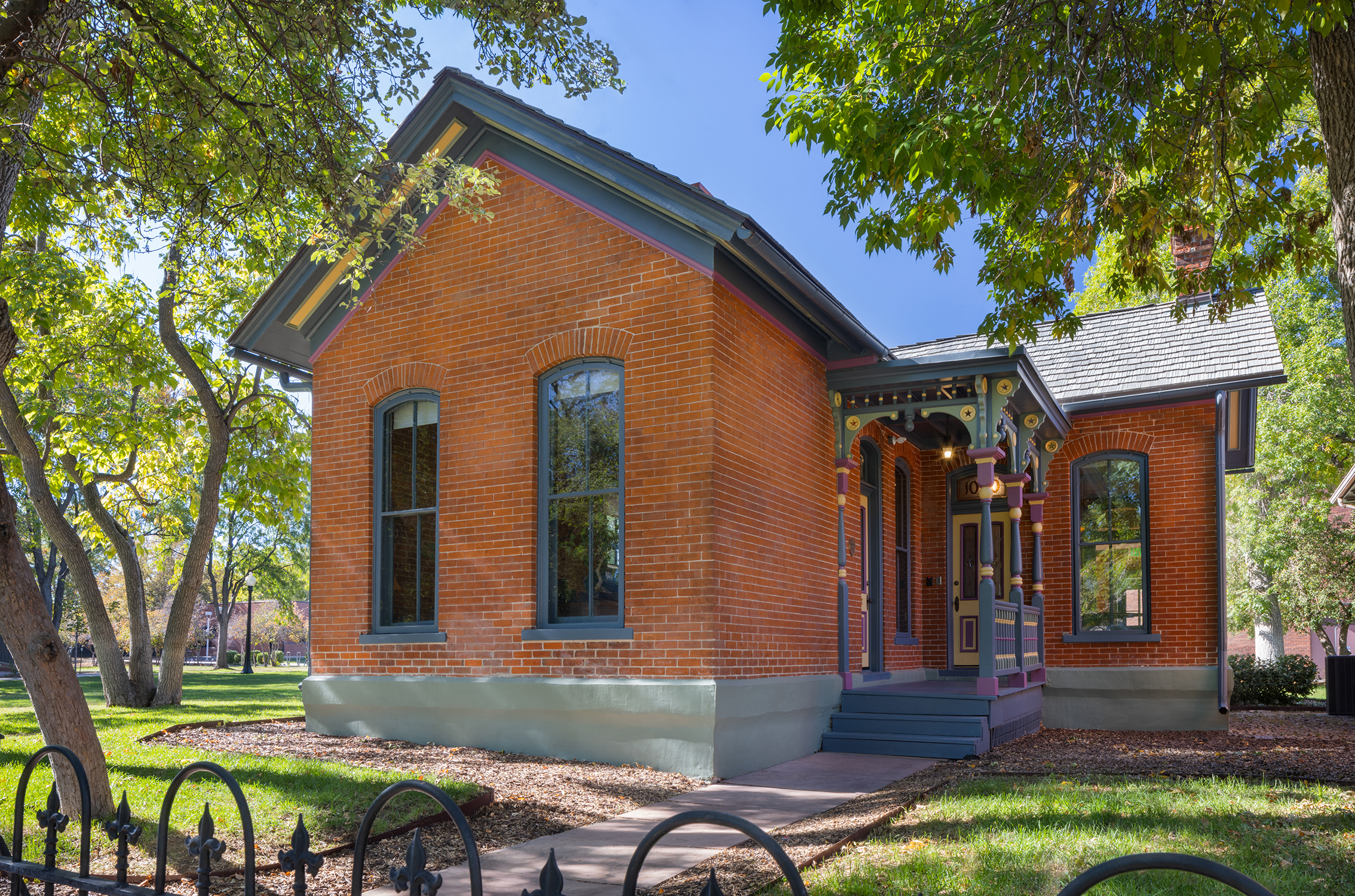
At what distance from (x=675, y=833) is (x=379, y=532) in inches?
225

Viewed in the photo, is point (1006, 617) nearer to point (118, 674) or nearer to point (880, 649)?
point (880, 649)

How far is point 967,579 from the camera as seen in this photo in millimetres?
15102

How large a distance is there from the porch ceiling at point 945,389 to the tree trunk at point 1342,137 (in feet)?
16.5

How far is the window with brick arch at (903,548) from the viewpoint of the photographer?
563 inches

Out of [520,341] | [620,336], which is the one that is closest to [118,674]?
[520,341]

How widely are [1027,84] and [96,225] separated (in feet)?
42.4

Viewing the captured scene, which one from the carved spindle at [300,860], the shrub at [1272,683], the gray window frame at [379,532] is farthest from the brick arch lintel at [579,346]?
the shrub at [1272,683]

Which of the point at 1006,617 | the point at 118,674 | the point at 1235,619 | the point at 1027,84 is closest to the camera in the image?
the point at 1027,84

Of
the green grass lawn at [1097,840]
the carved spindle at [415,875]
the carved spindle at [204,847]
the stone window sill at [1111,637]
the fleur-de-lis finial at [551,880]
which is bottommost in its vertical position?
the green grass lawn at [1097,840]

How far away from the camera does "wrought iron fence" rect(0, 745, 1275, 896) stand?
189 cm

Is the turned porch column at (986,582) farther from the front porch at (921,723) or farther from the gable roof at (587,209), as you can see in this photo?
the gable roof at (587,209)

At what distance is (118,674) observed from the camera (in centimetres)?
1614

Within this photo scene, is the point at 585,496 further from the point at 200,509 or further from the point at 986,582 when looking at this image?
the point at 200,509

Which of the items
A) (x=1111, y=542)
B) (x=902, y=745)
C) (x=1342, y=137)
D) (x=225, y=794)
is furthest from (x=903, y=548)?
(x=1342, y=137)
